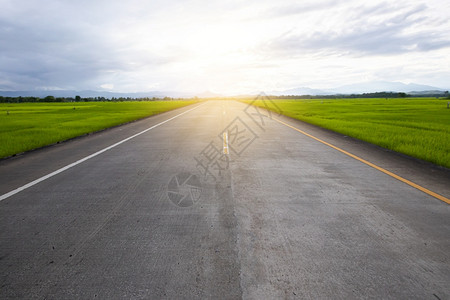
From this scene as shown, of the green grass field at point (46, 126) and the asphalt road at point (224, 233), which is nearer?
the asphalt road at point (224, 233)

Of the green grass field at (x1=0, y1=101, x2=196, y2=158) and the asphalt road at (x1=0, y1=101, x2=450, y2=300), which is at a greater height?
the green grass field at (x1=0, y1=101, x2=196, y2=158)

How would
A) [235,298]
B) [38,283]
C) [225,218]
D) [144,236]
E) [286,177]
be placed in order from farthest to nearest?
[286,177] → [225,218] → [144,236] → [38,283] → [235,298]

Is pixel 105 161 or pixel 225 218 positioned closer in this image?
pixel 225 218

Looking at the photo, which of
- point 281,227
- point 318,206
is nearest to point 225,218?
point 281,227

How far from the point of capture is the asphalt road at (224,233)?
8.22 feet

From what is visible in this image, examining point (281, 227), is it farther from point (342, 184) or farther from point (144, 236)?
point (342, 184)

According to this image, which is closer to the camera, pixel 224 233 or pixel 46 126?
pixel 224 233

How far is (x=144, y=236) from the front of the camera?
3.40 m

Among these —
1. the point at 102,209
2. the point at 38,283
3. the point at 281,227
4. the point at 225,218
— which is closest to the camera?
the point at 38,283

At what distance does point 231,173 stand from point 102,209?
2848mm

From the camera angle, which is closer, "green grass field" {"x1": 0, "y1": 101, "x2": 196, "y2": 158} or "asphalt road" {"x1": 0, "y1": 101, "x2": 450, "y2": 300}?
"asphalt road" {"x1": 0, "y1": 101, "x2": 450, "y2": 300}

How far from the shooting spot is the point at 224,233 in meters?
3.45

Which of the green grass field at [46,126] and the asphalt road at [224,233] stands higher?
the green grass field at [46,126]

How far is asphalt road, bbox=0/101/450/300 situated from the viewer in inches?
98.7
